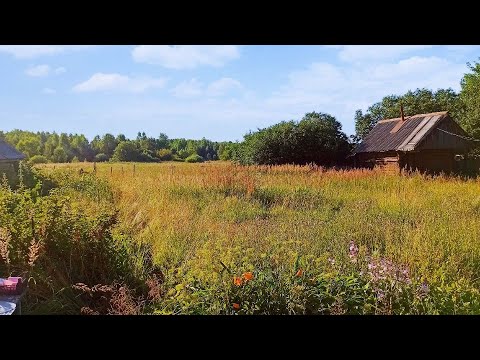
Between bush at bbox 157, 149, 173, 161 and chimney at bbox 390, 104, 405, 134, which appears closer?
bush at bbox 157, 149, 173, 161

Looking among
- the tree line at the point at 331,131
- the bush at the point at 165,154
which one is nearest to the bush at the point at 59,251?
the bush at the point at 165,154

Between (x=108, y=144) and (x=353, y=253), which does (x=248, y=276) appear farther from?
(x=108, y=144)

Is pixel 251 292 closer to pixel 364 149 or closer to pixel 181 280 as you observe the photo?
pixel 181 280

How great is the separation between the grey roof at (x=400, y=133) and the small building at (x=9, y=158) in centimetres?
262

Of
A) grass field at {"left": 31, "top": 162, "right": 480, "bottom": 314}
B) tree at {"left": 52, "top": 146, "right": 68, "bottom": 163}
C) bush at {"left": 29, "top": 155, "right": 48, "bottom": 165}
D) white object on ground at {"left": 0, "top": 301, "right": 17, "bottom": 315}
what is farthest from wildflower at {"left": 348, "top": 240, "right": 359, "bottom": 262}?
bush at {"left": 29, "top": 155, "right": 48, "bottom": 165}

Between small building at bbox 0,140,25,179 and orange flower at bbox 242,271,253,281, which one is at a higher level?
small building at bbox 0,140,25,179

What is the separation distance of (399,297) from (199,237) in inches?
56.6

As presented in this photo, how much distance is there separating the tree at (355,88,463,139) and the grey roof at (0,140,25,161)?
2.42 metres

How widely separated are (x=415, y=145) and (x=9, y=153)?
3.32 metres

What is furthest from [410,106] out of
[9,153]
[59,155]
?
[9,153]

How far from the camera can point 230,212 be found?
381 cm

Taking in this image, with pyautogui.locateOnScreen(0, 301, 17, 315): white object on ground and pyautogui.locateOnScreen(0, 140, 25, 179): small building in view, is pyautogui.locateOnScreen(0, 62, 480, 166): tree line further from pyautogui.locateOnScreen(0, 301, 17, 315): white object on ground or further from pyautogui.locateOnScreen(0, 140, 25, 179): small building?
pyautogui.locateOnScreen(0, 301, 17, 315): white object on ground

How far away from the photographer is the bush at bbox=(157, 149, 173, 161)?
3153 mm
